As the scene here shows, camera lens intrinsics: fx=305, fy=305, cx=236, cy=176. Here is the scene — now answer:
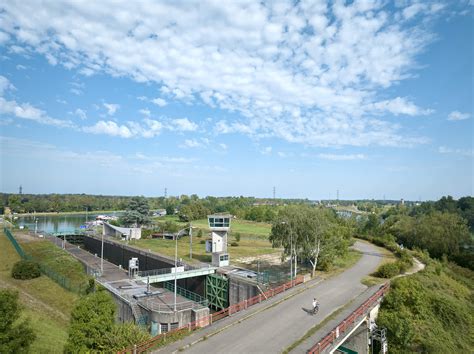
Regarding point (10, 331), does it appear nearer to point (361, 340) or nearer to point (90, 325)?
point (90, 325)

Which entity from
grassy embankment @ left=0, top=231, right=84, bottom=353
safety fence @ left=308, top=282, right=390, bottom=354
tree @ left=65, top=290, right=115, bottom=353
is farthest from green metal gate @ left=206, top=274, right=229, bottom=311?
tree @ left=65, top=290, right=115, bottom=353

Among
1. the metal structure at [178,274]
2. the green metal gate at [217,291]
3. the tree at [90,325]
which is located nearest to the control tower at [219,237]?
the metal structure at [178,274]

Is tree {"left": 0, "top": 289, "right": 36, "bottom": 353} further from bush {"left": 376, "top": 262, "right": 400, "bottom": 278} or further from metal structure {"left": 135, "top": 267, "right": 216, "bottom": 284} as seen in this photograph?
bush {"left": 376, "top": 262, "right": 400, "bottom": 278}

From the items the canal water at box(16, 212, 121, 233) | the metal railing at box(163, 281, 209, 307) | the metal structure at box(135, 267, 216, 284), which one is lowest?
the metal railing at box(163, 281, 209, 307)

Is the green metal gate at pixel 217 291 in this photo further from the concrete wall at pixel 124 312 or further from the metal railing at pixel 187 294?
the concrete wall at pixel 124 312

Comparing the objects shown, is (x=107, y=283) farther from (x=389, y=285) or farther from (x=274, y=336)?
(x=389, y=285)

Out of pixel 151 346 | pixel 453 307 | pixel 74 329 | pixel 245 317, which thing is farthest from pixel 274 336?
pixel 453 307
